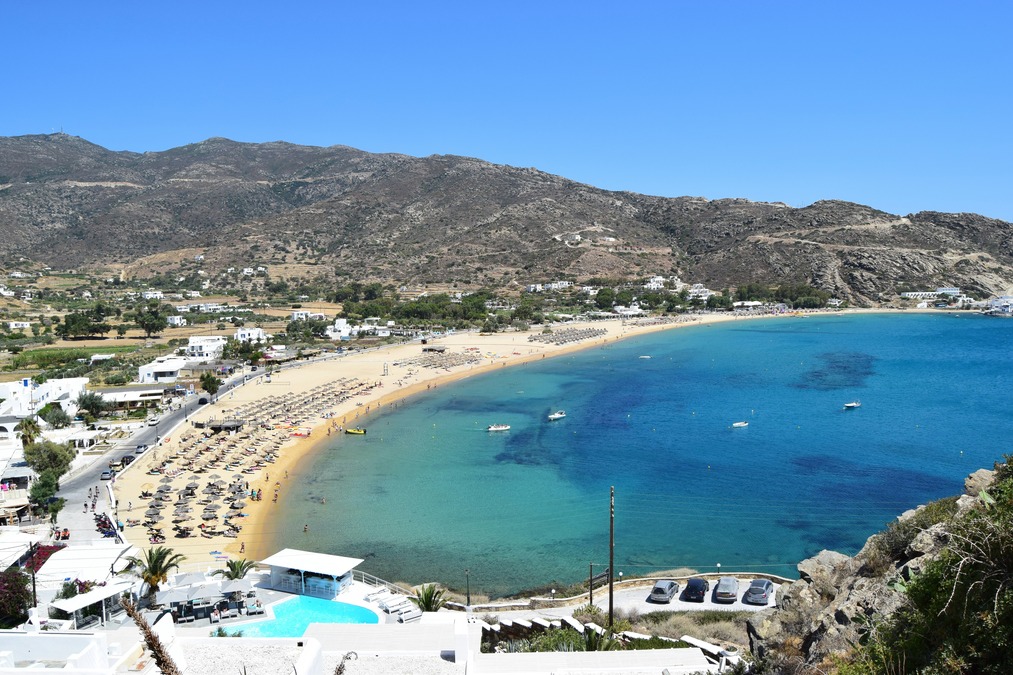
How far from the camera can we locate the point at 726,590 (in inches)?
677

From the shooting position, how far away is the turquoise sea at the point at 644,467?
22.6m

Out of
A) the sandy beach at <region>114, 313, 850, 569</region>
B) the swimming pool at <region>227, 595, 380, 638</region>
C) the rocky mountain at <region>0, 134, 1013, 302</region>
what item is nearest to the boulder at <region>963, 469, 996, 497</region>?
the swimming pool at <region>227, 595, 380, 638</region>

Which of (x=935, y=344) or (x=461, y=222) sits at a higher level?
(x=461, y=222)

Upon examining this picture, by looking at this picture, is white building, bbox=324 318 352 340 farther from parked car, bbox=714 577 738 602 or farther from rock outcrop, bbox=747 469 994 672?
rock outcrop, bbox=747 469 994 672

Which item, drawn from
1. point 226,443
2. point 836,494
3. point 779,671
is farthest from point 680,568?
point 226,443

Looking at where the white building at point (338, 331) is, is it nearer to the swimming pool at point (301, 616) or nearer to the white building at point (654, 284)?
the white building at point (654, 284)

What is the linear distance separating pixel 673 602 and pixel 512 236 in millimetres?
124791

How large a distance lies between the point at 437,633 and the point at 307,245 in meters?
137

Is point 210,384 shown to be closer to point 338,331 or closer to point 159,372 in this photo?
point 159,372

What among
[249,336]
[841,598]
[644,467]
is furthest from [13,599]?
[249,336]

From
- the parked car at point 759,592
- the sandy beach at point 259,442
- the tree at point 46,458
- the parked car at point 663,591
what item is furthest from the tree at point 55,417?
the parked car at point 759,592

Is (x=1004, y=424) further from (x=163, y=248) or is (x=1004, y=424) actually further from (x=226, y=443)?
(x=163, y=248)

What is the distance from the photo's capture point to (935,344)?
7225 cm

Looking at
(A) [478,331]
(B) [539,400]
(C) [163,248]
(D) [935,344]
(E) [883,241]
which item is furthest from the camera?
(C) [163,248]
